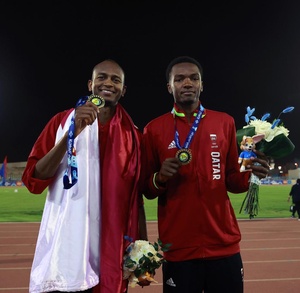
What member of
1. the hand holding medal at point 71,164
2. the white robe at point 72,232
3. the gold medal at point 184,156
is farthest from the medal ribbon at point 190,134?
the hand holding medal at point 71,164

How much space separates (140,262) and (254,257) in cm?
536

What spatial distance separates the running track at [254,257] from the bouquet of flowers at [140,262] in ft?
9.85

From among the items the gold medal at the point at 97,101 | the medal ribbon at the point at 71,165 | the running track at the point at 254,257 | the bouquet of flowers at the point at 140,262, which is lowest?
the running track at the point at 254,257

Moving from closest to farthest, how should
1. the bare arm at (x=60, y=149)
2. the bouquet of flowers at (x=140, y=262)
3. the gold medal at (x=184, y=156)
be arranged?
the bare arm at (x=60, y=149) < the bouquet of flowers at (x=140, y=262) < the gold medal at (x=184, y=156)

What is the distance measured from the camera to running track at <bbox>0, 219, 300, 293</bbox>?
16.8ft

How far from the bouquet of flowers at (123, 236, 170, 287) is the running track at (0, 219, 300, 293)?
3002mm

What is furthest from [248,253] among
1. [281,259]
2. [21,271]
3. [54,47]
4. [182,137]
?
[54,47]

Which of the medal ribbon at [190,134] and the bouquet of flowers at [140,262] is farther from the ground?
the medal ribbon at [190,134]

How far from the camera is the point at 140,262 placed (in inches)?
80.3

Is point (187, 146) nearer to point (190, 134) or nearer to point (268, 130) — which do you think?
point (190, 134)

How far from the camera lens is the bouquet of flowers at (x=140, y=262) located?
6.70ft

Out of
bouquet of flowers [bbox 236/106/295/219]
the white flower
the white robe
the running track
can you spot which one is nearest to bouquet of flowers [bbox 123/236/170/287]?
the white robe

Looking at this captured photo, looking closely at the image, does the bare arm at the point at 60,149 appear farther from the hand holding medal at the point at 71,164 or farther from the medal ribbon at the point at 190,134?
the medal ribbon at the point at 190,134

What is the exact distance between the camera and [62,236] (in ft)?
6.51
